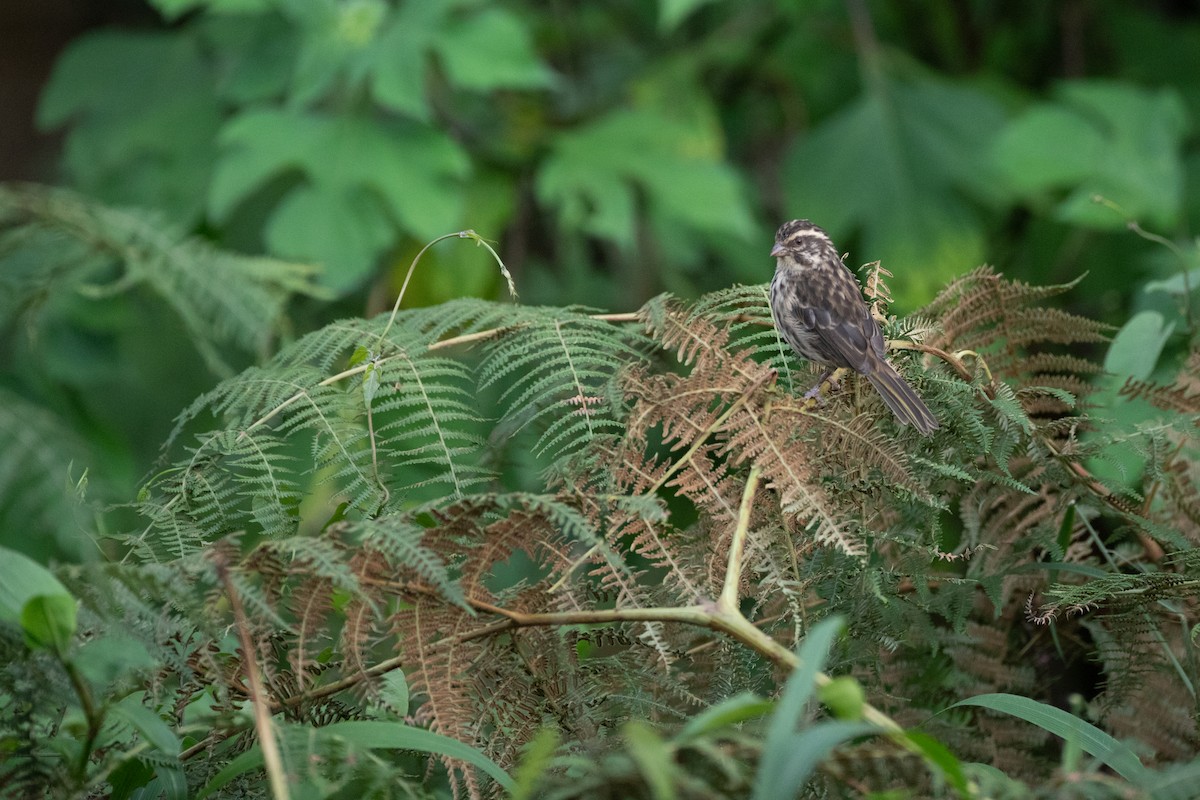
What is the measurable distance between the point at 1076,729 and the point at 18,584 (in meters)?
1.07

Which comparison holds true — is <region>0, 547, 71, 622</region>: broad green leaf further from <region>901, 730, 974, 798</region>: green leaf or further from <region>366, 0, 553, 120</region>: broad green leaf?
<region>366, 0, 553, 120</region>: broad green leaf

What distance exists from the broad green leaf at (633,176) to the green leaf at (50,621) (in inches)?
107

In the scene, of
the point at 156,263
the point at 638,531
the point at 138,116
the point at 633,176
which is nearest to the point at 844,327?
the point at 638,531

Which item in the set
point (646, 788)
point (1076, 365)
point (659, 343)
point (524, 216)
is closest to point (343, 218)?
point (524, 216)

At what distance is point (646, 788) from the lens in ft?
2.78

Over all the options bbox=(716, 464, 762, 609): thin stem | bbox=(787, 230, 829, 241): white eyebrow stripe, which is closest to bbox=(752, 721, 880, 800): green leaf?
bbox=(716, 464, 762, 609): thin stem

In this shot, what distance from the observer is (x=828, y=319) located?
83.3 inches

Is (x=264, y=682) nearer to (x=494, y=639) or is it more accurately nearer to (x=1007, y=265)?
(x=494, y=639)

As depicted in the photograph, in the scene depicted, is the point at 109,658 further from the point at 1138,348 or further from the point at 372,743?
the point at 1138,348

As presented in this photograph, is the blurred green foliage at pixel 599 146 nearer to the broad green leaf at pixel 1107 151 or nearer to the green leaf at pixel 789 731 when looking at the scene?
the broad green leaf at pixel 1107 151

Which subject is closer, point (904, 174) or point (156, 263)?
point (156, 263)

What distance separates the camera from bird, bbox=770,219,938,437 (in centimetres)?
140

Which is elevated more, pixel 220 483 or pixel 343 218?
pixel 220 483

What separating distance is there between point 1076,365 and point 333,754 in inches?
44.5
